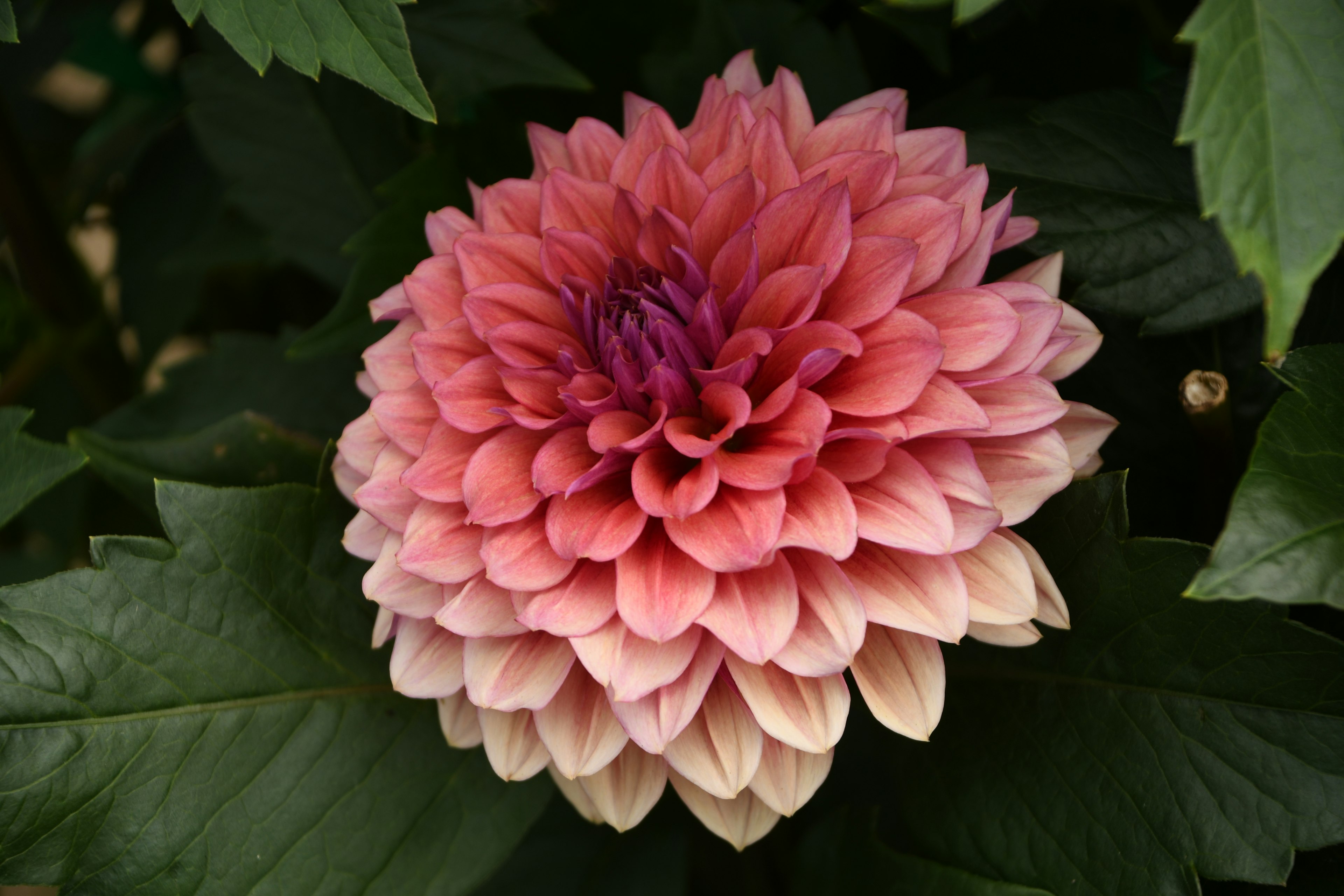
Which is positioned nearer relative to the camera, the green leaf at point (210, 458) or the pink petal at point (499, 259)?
the pink petal at point (499, 259)

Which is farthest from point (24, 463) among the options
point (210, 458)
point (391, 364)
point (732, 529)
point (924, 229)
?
point (924, 229)

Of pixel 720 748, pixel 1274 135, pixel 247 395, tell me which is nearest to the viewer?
pixel 1274 135

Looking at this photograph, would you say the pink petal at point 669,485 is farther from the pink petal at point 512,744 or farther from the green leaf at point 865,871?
the green leaf at point 865,871

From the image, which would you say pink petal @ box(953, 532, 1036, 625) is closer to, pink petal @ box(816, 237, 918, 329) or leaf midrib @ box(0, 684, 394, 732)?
pink petal @ box(816, 237, 918, 329)

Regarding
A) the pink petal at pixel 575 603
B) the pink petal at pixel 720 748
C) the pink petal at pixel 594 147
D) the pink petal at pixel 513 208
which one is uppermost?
the pink petal at pixel 594 147

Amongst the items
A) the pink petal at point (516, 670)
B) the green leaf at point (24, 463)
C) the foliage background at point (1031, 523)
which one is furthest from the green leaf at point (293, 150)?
the pink petal at point (516, 670)

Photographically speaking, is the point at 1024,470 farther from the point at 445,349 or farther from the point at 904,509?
the point at 445,349
